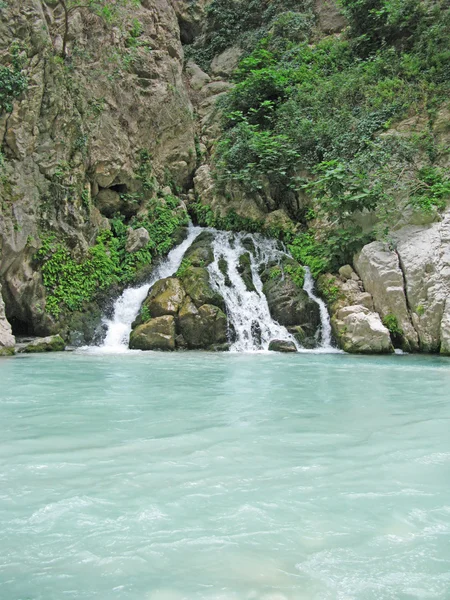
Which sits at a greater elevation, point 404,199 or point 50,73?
point 50,73

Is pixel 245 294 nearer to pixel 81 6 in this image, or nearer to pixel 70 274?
pixel 70 274

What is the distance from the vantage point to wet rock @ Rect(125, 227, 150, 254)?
15852 millimetres

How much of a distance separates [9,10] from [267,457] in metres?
14.9

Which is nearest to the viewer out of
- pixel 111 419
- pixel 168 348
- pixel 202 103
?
pixel 111 419

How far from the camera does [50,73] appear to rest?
1413 centimetres

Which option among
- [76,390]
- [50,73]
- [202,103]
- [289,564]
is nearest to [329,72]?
[202,103]

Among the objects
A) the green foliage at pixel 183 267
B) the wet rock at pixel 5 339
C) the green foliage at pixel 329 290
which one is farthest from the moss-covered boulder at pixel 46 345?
the green foliage at pixel 329 290

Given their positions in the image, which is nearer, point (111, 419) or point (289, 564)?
point (289, 564)

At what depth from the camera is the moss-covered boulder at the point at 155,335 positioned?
41.8ft

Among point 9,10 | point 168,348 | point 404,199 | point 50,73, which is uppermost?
point 9,10

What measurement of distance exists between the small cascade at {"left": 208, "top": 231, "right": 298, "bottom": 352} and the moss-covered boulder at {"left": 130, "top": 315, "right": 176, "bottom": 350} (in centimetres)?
174

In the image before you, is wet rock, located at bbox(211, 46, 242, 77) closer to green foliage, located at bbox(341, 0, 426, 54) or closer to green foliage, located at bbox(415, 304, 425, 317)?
green foliage, located at bbox(341, 0, 426, 54)

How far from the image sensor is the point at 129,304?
48.0 ft

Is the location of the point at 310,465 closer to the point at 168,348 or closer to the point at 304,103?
the point at 168,348
